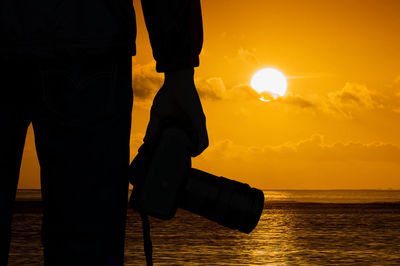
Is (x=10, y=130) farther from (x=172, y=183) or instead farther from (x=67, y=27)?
(x=172, y=183)

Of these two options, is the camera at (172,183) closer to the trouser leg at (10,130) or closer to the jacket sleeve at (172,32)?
the jacket sleeve at (172,32)

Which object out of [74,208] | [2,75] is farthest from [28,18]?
[74,208]

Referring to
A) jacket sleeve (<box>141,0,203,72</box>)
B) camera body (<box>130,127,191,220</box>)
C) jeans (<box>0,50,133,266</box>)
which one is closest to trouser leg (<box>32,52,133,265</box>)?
jeans (<box>0,50,133,266</box>)

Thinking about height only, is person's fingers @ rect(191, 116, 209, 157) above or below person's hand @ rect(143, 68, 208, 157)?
below

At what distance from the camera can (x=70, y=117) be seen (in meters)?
1.49

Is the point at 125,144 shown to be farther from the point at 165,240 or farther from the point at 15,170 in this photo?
the point at 165,240

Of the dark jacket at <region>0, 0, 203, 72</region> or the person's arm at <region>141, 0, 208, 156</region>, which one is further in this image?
the person's arm at <region>141, 0, 208, 156</region>

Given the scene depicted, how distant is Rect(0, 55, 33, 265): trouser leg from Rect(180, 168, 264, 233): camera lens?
55 cm

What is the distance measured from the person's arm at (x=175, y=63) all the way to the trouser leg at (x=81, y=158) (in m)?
0.23

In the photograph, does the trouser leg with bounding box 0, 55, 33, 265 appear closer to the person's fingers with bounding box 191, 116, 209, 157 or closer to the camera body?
the camera body

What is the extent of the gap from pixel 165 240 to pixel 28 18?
61.8ft

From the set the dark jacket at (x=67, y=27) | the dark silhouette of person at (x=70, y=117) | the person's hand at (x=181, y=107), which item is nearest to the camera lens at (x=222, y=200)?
the person's hand at (x=181, y=107)

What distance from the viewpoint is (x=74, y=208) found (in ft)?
4.97

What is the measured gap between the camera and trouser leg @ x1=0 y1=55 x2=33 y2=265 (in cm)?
149
